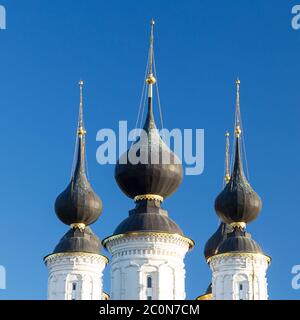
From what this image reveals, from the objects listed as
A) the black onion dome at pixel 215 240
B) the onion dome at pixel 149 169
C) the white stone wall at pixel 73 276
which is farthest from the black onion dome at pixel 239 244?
the white stone wall at pixel 73 276

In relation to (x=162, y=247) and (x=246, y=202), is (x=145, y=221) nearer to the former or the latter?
(x=162, y=247)

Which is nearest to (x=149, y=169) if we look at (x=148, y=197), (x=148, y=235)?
(x=148, y=197)

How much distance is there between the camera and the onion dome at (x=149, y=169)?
31062 millimetres

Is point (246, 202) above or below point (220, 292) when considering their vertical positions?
above

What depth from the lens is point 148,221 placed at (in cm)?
3056

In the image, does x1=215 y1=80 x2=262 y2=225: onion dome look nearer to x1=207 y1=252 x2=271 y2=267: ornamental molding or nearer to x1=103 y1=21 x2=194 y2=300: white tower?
x1=207 y1=252 x2=271 y2=267: ornamental molding

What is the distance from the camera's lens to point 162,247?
30438mm

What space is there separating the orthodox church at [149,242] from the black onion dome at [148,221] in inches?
1.0

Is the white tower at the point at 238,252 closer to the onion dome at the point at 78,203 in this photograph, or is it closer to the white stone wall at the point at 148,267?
the white stone wall at the point at 148,267
